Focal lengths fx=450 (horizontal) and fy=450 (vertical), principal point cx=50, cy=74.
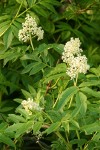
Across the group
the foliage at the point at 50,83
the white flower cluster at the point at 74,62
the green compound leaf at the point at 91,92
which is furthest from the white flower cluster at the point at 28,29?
the green compound leaf at the point at 91,92

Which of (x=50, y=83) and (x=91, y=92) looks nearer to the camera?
(x=91, y=92)

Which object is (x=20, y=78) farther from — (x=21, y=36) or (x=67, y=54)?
(x=67, y=54)

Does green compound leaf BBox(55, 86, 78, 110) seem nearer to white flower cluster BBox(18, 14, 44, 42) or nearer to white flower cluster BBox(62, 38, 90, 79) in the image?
white flower cluster BBox(62, 38, 90, 79)

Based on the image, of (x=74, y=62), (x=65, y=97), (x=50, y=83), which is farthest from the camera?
(x=50, y=83)

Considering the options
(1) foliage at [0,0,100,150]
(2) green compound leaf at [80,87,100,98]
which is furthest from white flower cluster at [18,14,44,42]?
(2) green compound leaf at [80,87,100,98]

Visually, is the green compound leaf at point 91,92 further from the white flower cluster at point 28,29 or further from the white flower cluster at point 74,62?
the white flower cluster at point 28,29

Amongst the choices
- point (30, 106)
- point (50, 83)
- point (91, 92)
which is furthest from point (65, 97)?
point (50, 83)

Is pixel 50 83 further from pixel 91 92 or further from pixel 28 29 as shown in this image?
pixel 91 92

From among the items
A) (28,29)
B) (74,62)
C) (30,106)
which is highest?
(28,29)
